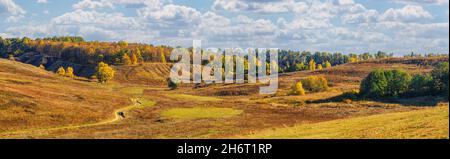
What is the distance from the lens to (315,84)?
161m

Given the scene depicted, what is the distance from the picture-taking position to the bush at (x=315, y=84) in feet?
525

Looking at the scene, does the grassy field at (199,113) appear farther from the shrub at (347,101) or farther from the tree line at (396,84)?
the tree line at (396,84)

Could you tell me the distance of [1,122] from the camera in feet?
A: 220

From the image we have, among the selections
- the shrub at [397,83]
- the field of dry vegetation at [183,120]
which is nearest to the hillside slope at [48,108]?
the field of dry vegetation at [183,120]

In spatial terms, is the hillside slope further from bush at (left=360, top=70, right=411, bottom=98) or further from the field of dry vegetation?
bush at (left=360, top=70, right=411, bottom=98)

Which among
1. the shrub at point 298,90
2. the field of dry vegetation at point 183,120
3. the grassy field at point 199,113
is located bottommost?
the shrub at point 298,90

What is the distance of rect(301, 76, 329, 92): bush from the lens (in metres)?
160

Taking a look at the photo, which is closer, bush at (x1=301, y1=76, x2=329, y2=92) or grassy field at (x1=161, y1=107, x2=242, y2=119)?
grassy field at (x1=161, y1=107, x2=242, y2=119)

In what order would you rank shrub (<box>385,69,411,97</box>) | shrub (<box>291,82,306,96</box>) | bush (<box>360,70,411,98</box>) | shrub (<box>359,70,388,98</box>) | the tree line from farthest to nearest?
shrub (<box>291,82,306,96</box>), shrub (<box>359,70,388,98</box>), bush (<box>360,70,411,98</box>), shrub (<box>385,69,411,97</box>), the tree line

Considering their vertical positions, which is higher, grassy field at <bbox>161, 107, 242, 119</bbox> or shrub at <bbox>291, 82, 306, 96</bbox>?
grassy field at <bbox>161, 107, 242, 119</bbox>

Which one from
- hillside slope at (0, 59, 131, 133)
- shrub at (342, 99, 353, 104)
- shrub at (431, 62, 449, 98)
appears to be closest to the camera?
hillside slope at (0, 59, 131, 133)

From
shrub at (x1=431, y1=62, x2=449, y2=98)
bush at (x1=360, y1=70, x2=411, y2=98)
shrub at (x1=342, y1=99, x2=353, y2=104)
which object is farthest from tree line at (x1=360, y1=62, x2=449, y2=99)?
shrub at (x1=342, y1=99, x2=353, y2=104)
